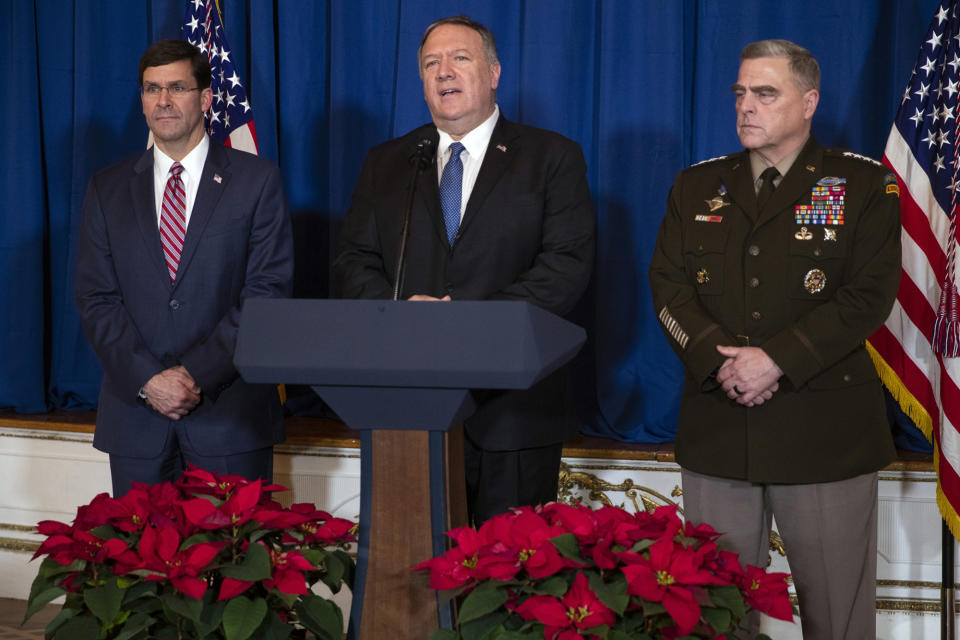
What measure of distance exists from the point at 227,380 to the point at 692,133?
1916mm

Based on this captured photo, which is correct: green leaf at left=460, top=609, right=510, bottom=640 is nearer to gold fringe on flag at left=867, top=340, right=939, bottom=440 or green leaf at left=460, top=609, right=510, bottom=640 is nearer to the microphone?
the microphone

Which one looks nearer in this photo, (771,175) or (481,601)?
(481,601)

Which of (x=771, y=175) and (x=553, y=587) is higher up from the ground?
(x=771, y=175)

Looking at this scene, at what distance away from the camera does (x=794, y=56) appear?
8.20 ft

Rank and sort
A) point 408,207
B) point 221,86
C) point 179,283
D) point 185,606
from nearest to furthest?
point 185,606 < point 408,207 < point 179,283 < point 221,86

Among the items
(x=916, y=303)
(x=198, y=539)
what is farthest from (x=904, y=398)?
(x=198, y=539)

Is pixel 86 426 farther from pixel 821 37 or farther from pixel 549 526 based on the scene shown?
pixel 821 37

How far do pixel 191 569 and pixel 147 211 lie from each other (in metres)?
1.28

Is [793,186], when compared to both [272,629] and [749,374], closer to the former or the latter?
[749,374]

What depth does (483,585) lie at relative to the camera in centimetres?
183

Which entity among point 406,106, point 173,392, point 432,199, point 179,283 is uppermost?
point 406,106

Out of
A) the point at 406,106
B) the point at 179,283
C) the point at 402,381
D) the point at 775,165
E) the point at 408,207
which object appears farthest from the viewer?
the point at 406,106

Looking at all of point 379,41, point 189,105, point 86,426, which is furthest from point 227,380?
point 379,41

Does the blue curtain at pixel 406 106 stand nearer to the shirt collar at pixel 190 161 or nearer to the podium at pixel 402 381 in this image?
the shirt collar at pixel 190 161
